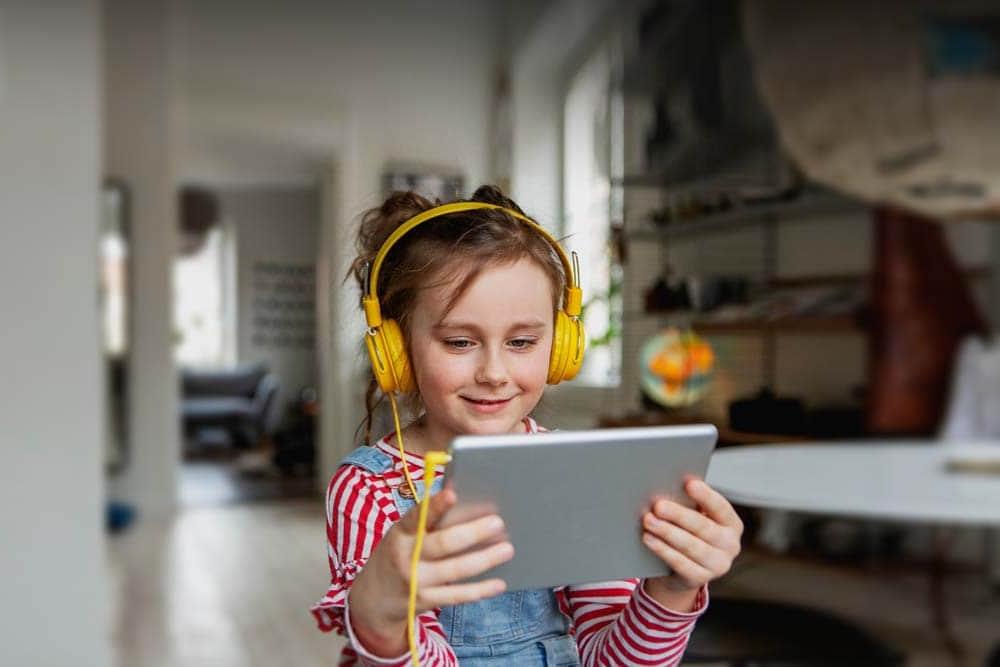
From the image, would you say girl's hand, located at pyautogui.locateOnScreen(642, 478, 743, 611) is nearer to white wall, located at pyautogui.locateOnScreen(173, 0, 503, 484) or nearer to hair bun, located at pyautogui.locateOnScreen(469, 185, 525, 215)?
hair bun, located at pyautogui.locateOnScreen(469, 185, 525, 215)

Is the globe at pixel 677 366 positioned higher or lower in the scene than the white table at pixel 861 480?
higher

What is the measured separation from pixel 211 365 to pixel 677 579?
5.13m

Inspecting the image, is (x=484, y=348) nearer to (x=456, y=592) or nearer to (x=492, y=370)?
(x=492, y=370)

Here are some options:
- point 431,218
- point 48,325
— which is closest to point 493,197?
point 431,218

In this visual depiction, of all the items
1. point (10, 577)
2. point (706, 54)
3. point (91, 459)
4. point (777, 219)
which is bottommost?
point (10, 577)

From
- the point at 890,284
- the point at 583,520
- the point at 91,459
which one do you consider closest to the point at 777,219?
the point at 890,284

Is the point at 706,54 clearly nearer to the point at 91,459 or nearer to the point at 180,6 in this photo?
the point at 91,459

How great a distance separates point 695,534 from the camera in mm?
477

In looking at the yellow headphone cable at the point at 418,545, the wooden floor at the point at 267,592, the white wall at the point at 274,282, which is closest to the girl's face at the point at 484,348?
the yellow headphone cable at the point at 418,545

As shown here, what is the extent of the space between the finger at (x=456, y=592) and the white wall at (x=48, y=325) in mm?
1307

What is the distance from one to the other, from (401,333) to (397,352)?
0.5 inches

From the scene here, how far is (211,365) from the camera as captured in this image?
17.5 ft

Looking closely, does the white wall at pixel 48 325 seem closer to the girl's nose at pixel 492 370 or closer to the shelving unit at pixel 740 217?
the shelving unit at pixel 740 217

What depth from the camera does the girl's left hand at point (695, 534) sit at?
464mm
